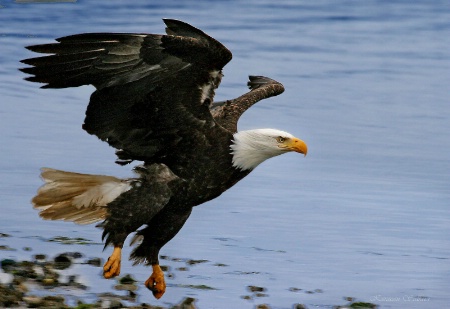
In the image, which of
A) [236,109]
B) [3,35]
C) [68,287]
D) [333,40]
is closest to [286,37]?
[333,40]

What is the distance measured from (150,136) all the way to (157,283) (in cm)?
82

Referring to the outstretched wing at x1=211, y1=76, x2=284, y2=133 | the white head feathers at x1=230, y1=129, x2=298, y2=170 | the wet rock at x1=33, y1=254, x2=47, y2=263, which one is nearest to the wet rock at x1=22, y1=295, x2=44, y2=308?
the wet rock at x1=33, y1=254, x2=47, y2=263

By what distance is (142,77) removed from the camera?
6.65 metres

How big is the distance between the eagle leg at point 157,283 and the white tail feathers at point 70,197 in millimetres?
444

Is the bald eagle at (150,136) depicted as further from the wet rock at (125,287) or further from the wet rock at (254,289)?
the wet rock at (254,289)

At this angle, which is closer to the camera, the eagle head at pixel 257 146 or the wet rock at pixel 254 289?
the eagle head at pixel 257 146

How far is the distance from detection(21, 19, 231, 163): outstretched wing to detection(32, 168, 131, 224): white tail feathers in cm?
39

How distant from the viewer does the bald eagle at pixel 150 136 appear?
259 inches

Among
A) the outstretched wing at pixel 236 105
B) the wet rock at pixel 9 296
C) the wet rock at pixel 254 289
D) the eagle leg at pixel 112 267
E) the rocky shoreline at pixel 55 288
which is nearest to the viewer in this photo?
the wet rock at pixel 9 296

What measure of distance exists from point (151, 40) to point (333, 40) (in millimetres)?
11970

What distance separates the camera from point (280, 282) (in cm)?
756

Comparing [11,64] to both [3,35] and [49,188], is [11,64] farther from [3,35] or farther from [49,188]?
[49,188]

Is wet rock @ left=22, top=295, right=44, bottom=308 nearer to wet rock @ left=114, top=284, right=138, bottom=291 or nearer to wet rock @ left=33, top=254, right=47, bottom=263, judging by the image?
wet rock @ left=114, top=284, right=138, bottom=291

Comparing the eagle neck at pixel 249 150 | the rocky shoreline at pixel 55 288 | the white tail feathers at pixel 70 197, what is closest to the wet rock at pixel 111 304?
the rocky shoreline at pixel 55 288
